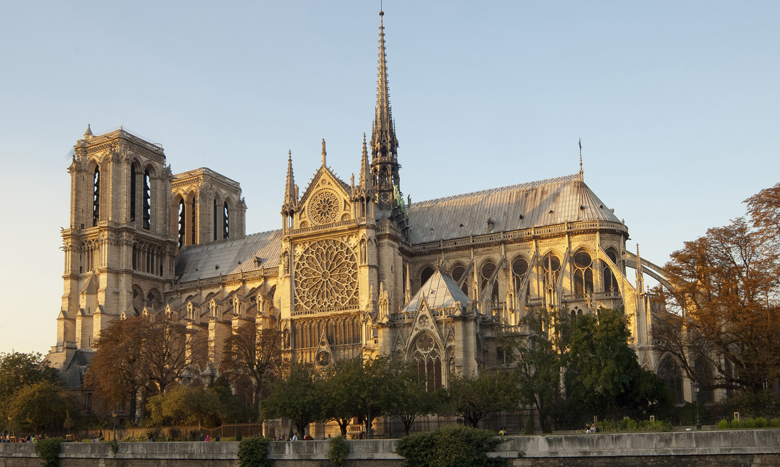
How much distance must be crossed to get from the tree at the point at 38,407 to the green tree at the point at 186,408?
9.54 metres

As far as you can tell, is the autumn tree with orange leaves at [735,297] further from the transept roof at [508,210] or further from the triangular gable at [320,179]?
the triangular gable at [320,179]

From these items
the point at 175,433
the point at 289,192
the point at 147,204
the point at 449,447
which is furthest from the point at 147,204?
the point at 449,447

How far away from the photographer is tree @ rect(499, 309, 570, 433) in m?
44.0

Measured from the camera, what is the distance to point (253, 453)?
39.0 metres

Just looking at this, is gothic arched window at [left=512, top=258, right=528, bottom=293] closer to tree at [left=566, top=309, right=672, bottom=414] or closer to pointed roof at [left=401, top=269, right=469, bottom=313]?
pointed roof at [left=401, top=269, right=469, bottom=313]

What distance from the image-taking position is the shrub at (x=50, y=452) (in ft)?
153

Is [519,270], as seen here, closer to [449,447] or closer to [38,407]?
[449,447]

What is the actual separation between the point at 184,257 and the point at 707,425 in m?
57.9

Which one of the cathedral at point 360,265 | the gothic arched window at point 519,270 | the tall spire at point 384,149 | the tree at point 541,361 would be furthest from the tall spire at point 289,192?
the tree at point 541,361

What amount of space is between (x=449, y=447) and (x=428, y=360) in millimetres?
14191

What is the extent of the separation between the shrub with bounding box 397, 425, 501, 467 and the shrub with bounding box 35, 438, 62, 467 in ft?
69.3

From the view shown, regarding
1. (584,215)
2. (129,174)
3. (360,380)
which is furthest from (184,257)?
(360,380)

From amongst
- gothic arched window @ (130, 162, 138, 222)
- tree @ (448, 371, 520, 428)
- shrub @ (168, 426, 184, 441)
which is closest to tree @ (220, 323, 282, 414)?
shrub @ (168, 426, 184, 441)

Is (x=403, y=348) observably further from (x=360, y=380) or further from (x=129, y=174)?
(x=129, y=174)
